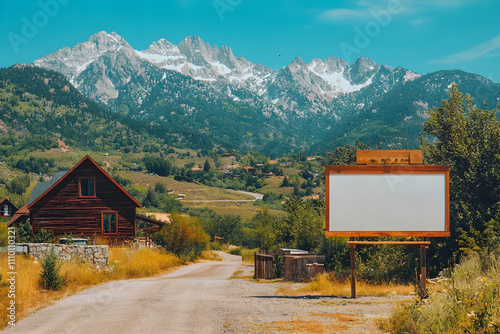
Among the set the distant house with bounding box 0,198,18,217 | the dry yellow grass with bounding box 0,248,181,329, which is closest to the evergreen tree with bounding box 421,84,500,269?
the dry yellow grass with bounding box 0,248,181,329

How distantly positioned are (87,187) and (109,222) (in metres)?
3.52

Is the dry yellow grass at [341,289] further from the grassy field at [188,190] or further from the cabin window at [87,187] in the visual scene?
the grassy field at [188,190]

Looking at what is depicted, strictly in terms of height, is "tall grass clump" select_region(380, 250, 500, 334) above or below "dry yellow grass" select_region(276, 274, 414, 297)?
above

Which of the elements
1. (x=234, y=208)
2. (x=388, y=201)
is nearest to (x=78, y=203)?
(x=388, y=201)

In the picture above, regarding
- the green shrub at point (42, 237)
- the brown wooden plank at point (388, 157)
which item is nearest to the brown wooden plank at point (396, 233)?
the brown wooden plank at point (388, 157)

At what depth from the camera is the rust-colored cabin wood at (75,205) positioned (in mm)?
42188

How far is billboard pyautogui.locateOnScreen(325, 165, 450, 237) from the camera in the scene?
17062mm

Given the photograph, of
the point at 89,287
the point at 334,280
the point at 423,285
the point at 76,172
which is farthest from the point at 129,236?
the point at 423,285

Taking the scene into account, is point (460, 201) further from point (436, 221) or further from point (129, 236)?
point (129, 236)

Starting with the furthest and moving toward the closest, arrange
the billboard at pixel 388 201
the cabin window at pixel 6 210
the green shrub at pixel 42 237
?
the cabin window at pixel 6 210
the green shrub at pixel 42 237
the billboard at pixel 388 201

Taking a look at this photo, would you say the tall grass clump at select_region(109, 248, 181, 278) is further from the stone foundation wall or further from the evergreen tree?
the evergreen tree

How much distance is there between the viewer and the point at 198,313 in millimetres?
15219

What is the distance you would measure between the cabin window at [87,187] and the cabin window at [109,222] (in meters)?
2.08

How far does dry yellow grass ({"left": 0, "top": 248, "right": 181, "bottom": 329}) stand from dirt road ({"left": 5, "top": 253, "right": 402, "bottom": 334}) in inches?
32.8
